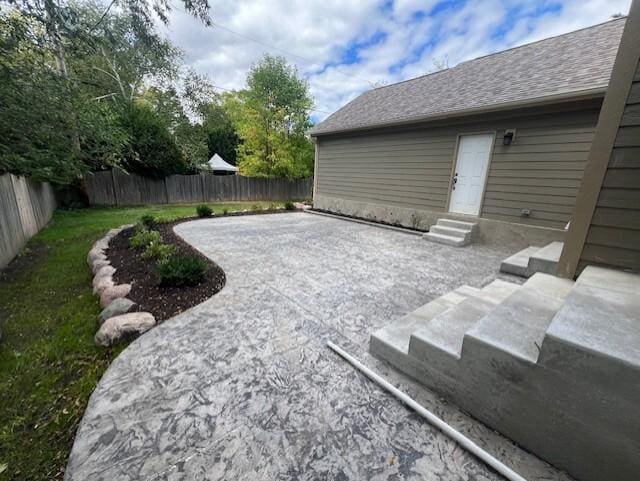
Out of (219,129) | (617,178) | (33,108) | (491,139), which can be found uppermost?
(219,129)

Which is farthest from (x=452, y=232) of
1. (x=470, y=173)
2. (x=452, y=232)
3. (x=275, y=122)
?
(x=275, y=122)

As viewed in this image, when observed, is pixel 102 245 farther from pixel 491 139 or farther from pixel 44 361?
pixel 491 139

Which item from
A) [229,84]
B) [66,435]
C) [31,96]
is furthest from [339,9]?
[229,84]

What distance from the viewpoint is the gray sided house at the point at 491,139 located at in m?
4.53

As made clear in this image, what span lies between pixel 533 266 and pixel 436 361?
2.76 meters

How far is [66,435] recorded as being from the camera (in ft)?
4.46

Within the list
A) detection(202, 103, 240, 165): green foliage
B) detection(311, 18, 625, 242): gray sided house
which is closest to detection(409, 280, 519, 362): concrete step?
detection(311, 18, 625, 242): gray sided house

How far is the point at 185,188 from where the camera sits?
1279cm

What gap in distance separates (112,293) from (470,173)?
260 inches

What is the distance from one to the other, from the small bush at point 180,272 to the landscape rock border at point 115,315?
38cm

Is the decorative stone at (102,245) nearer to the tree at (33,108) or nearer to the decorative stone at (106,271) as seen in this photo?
the decorative stone at (106,271)

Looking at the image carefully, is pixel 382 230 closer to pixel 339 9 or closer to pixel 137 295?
pixel 137 295

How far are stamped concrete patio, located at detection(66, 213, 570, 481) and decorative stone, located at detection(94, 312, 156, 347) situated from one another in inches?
5.3

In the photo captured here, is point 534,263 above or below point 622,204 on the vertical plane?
below
